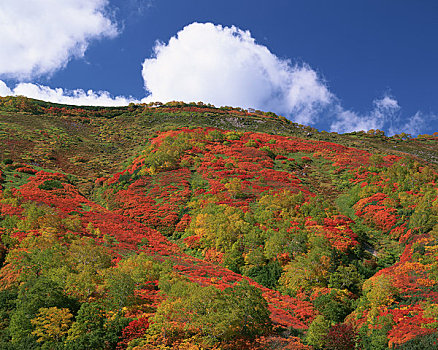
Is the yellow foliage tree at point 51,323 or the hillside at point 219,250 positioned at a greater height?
the hillside at point 219,250

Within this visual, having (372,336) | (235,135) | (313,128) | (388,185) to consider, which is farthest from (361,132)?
(372,336)

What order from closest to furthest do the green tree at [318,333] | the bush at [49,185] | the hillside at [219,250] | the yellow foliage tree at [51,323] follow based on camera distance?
the yellow foliage tree at [51,323] < the hillside at [219,250] < the green tree at [318,333] < the bush at [49,185]

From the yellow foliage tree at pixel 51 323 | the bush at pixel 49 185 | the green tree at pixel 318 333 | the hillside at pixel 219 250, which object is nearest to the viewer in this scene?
the yellow foliage tree at pixel 51 323

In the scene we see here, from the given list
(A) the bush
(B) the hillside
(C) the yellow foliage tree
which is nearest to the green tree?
(B) the hillside

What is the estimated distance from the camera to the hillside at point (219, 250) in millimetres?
26297

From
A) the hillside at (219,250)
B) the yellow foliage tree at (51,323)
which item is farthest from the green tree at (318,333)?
the yellow foliage tree at (51,323)

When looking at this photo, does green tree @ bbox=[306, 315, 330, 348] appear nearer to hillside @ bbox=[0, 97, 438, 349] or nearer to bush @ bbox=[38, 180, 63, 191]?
hillside @ bbox=[0, 97, 438, 349]

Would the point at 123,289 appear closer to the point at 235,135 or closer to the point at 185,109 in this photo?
the point at 235,135

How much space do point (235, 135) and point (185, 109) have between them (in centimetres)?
6132

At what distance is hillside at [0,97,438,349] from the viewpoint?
2630 cm

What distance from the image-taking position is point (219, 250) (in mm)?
47812

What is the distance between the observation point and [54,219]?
43969 millimetres

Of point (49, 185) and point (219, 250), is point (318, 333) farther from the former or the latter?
point (49, 185)

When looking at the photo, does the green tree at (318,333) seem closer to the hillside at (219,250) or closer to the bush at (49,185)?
the hillside at (219,250)
